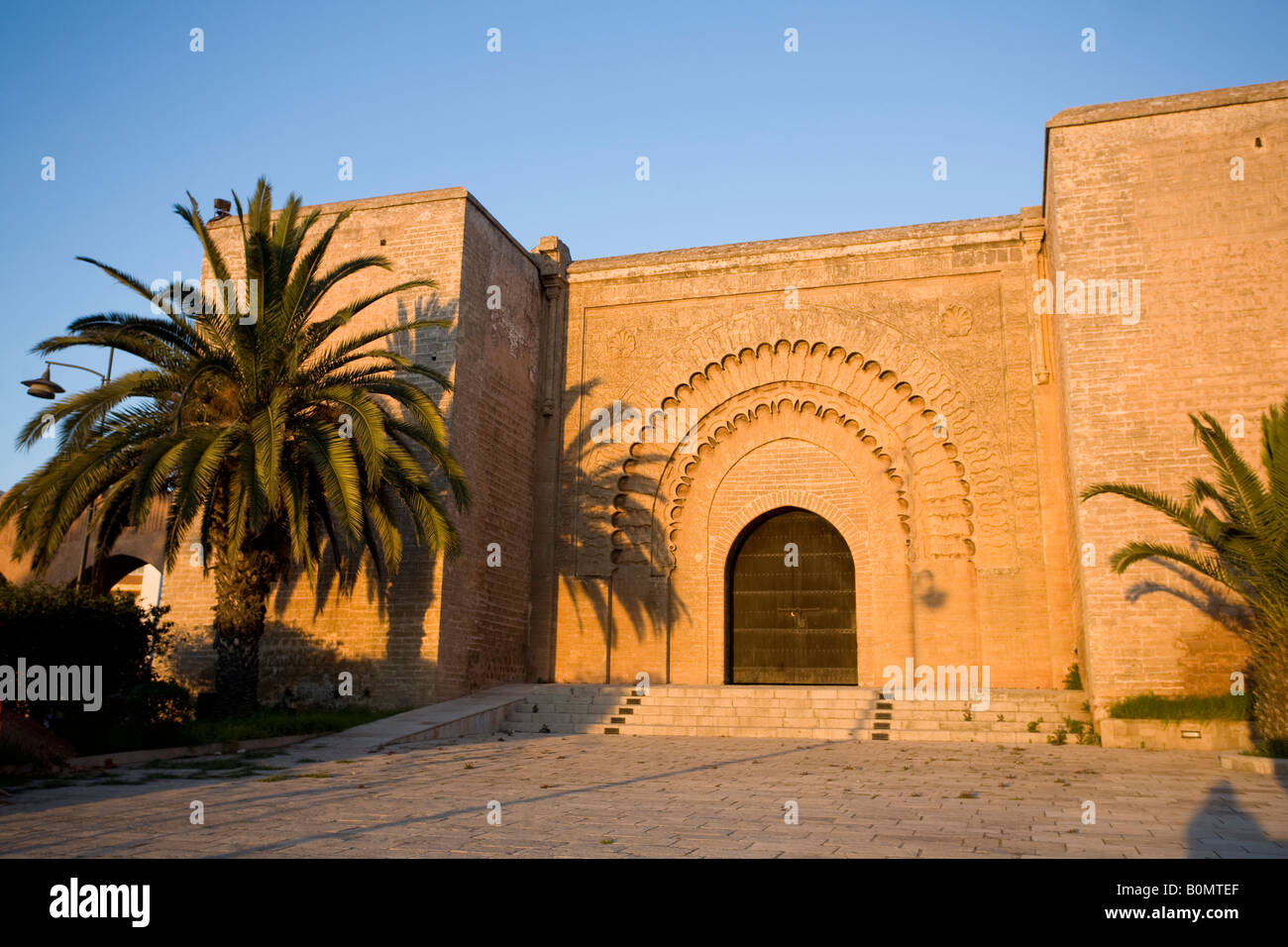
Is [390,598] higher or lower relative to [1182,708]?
higher

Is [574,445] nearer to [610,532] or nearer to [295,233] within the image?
[610,532]

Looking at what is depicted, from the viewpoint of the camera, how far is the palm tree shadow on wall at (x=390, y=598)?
36.8 feet

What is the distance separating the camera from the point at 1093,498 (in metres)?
9.77

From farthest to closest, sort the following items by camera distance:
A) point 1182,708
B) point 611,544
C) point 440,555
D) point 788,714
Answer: point 611,544 → point 440,555 → point 788,714 → point 1182,708

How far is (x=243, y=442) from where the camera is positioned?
927cm

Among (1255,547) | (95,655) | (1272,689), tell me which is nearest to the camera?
(1272,689)

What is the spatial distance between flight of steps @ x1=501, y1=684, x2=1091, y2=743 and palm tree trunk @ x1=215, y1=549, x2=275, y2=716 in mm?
2830

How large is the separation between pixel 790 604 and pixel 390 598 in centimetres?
517

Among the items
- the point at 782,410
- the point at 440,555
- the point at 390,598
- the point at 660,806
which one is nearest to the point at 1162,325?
the point at 782,410

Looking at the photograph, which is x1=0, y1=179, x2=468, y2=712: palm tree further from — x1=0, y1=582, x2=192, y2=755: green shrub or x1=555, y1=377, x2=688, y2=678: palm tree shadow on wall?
x1=555, y1=377, x2=688, y2=678: palm tree shadow on wall

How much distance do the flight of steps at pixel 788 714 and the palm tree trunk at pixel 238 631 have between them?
283cm

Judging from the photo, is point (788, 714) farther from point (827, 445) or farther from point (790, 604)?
point (827, 445)

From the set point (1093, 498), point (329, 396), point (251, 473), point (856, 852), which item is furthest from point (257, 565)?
point (1093, 498)

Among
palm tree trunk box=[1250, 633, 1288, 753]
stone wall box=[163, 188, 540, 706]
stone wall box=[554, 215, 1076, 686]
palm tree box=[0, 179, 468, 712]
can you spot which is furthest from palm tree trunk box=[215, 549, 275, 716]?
palm tree trunk box=[1250, 633, 1288, 753]
